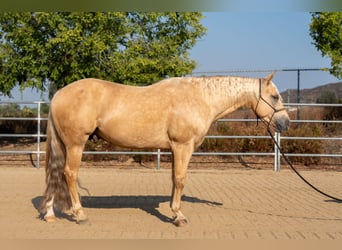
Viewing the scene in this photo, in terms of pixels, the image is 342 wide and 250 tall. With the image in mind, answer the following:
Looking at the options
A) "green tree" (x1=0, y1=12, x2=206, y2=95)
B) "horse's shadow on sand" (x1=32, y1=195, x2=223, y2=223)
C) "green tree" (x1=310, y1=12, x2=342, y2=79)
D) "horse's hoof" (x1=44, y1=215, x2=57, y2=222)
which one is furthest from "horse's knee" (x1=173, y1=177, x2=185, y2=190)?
"green tree" (x1=310, y1=12, x2=342, y2=79)

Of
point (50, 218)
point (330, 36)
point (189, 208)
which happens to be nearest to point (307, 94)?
point (330, 36)

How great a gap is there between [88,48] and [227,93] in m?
7.62

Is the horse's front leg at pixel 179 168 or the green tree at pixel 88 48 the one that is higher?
the green tree at pixel 88 48

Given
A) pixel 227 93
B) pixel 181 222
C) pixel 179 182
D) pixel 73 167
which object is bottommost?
pixel 181 222

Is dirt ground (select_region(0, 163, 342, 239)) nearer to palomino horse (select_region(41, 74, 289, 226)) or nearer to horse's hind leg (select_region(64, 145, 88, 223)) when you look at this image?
horse's hind leg (select_region(64, 145, 88, 223))

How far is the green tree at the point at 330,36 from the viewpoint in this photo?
14916mm

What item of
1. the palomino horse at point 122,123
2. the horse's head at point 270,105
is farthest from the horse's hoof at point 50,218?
the horse's head at point 270,105

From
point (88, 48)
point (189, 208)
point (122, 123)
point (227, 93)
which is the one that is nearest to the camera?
point (122, 123)

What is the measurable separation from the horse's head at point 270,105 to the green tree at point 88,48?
7.34m

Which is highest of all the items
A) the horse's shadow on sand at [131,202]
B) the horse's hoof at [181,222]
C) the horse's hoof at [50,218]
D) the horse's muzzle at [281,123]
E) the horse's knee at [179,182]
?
the horse's muzzle at [281,123]

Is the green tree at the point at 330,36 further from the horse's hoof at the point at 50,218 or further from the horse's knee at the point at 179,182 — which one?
the horse's hoof at the point at 50,218

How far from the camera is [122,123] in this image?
627cm

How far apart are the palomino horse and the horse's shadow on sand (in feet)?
2.28

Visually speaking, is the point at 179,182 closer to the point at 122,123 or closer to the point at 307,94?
the point at 122,123
